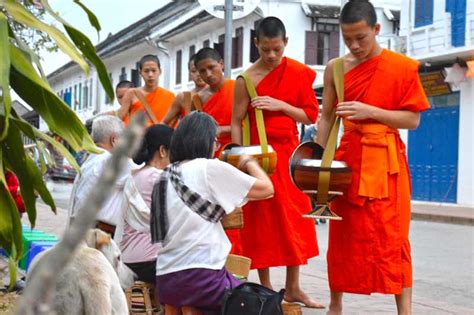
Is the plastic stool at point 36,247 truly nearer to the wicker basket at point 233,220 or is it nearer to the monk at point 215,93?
the monk at point 215,93

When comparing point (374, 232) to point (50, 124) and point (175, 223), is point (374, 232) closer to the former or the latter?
point (175, 223)

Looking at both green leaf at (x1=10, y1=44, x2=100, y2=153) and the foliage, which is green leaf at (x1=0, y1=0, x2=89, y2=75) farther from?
green leaf at (x1=10, y1=44, x2=100, y2=153)

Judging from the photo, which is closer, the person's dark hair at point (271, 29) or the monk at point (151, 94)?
the person's dark hair at point (271, 29)

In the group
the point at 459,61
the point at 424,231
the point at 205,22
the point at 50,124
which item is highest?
the point at 205,22

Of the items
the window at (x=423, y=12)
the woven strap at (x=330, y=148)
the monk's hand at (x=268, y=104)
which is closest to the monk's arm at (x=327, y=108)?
the woven strap at (x=330, y=148)

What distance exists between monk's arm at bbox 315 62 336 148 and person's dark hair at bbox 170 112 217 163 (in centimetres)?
97

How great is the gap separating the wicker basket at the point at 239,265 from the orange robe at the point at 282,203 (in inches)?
39.6

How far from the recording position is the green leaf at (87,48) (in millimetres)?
2580

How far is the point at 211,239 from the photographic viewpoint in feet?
13.4

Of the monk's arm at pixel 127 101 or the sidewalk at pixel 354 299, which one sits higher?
the monk's arm at pixel 127 101

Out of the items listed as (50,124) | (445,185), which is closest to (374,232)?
(50,124)

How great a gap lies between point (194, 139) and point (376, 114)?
3.37 feet

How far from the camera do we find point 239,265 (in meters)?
4.88

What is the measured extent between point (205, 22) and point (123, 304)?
3314 centimetres
